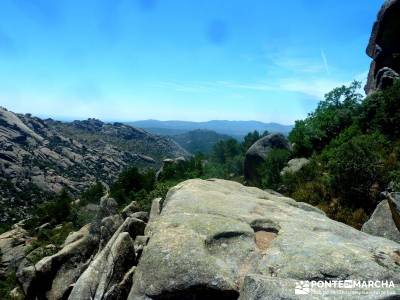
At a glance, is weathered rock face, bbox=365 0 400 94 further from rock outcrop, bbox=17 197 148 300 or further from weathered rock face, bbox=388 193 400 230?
rock outcrop, bbox=17 197 148 300

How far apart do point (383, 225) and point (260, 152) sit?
52.2 metres

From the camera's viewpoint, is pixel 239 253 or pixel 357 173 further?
→ pixel 357 173

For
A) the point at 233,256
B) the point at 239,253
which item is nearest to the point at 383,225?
the point at 239,253

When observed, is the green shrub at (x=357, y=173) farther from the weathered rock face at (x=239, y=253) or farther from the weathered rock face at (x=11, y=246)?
the weathered rock face at (x=11, y=246)

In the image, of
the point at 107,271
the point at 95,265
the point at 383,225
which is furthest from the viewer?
the point at 383,225

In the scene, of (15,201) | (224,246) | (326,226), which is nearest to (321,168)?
(326,226)

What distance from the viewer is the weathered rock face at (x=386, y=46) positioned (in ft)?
220

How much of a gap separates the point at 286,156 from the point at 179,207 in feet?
168

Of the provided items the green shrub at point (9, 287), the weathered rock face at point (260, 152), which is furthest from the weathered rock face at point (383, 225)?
the weathered rock face at point (260, 152)

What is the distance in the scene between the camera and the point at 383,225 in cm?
2175

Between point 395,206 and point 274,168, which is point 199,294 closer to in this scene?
point 395,206

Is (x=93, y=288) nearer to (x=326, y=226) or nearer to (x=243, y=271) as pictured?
(x=243, y=271)

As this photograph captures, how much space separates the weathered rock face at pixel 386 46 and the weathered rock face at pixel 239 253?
197ft

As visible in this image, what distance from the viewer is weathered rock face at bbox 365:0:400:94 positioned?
67.1 m
